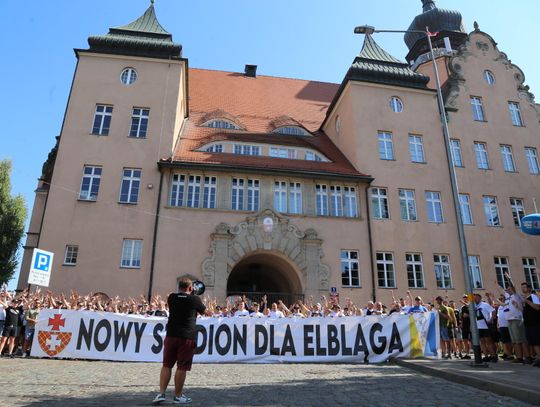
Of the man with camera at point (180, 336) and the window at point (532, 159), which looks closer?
the man with camera at point (180, 336)

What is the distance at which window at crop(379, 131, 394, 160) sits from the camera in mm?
22816

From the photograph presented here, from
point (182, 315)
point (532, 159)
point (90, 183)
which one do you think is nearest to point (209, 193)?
point (90, 183)

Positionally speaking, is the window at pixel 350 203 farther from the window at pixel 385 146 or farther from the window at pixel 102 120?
the window at pixel 102 120

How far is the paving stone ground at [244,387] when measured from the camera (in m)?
5.65

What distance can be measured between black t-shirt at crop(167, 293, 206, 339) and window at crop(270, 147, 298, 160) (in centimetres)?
1689

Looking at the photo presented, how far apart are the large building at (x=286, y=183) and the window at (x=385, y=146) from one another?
0.07m

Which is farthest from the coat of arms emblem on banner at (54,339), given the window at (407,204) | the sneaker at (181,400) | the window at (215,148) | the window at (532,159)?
the window at (532,159)

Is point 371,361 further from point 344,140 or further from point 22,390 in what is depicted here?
point 344,140

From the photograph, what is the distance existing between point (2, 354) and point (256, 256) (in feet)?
36.2

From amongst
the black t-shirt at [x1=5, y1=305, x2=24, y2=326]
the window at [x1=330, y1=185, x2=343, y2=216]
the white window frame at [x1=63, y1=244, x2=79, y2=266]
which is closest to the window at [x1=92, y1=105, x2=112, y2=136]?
the white window frame at [x1=63, y1=244, x2=79, y2=266]

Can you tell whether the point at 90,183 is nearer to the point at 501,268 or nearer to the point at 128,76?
the point at 128,76

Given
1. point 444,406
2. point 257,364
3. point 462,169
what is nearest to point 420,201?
point 462,169

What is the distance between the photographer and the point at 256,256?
20.3 meters

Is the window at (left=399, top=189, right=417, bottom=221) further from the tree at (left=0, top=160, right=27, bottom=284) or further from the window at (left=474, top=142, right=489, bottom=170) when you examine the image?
the tree at (left=0, top=160, right=27, bottom=284)
